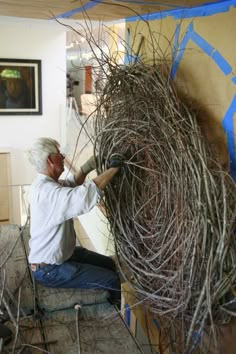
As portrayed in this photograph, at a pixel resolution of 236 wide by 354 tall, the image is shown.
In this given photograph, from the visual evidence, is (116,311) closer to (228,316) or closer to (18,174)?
(228,316)

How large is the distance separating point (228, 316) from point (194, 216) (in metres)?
0.42

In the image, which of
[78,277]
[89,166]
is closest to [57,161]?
[89,166]

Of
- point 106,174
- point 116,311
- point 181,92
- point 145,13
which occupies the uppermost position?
point 145,13

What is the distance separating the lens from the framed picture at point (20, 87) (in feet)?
17.2

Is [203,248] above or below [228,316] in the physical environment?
above

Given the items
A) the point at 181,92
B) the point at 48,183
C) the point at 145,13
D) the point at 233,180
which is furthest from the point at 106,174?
the point at 145,13

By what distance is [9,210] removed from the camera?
5.73 meters

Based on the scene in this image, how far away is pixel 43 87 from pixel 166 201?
4.43m

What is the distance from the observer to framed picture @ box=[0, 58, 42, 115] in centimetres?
523

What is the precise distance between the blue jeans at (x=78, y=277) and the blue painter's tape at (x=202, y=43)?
127 cm

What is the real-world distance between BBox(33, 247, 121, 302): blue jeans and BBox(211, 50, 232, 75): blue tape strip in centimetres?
125

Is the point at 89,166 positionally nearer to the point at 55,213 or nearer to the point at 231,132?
the point at 55,213

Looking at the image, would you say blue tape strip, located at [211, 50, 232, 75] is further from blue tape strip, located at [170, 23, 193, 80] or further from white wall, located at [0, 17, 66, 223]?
white wall, located at [0, 17, 66, 223]

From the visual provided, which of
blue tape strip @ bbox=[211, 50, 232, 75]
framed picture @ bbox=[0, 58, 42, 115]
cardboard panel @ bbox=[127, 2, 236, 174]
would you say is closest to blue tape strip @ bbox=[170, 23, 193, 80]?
cardboard panel @ bbox=[127, 2, 236, 174]
